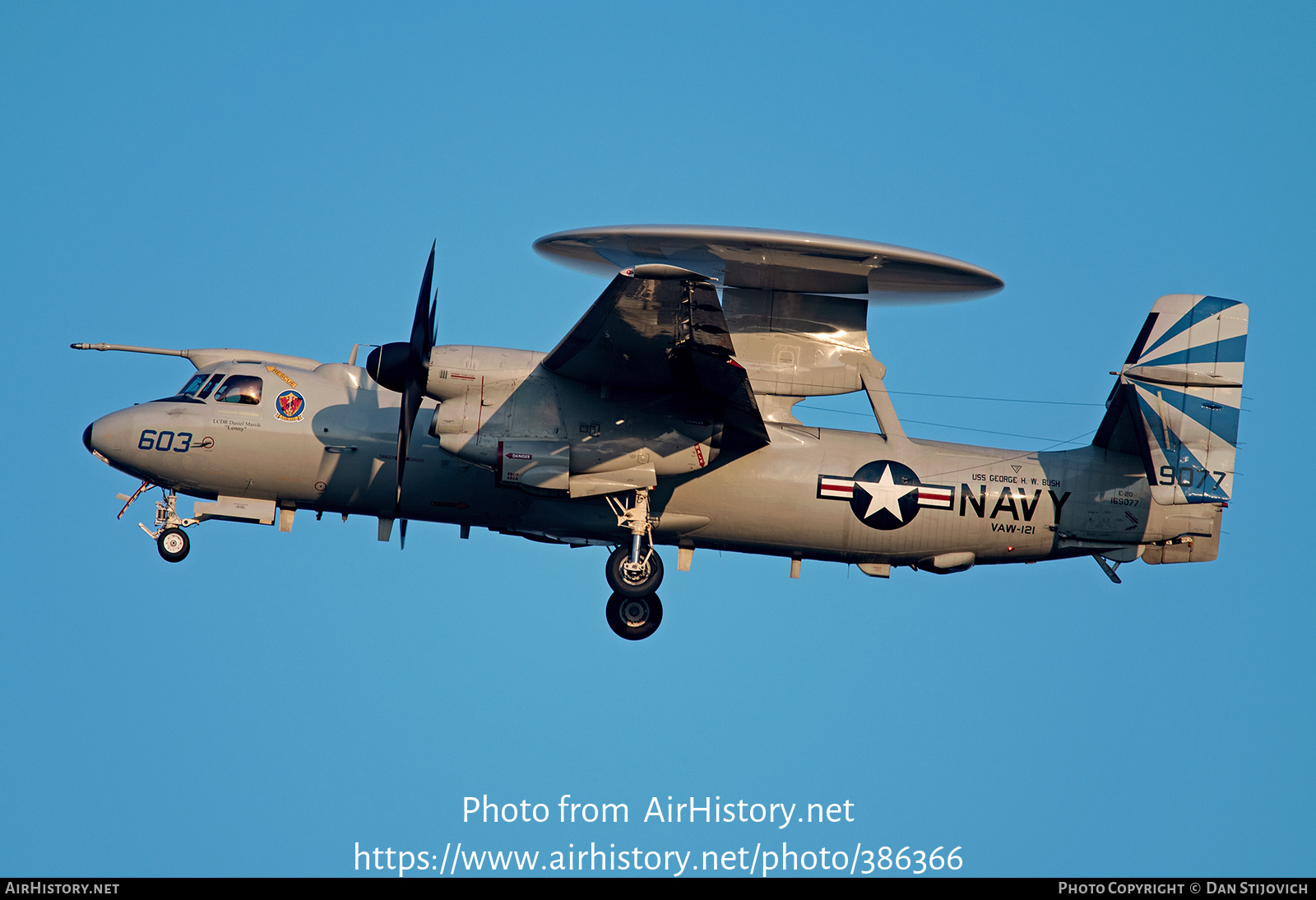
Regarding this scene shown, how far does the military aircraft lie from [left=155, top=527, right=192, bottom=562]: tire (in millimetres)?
26

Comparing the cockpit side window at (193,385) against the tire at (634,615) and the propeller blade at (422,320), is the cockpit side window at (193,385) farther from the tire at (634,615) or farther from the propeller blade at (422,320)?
the tire at (634,615)

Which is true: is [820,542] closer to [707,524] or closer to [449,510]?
[707,524]

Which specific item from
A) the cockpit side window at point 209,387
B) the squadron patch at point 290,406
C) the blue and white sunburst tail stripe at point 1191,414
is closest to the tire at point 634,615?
the squadron patch at point 290,406

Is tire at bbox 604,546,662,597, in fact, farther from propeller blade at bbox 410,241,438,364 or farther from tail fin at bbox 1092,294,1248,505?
tail fin at bbox 1092,294,1248,505

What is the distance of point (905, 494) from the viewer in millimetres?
21641

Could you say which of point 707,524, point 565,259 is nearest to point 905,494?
point 707,524

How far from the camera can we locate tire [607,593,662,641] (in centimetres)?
2242

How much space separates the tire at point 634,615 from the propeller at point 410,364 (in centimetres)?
442

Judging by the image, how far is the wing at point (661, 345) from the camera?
17.8 meters

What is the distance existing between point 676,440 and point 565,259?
4000mm

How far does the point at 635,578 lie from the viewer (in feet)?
70.6

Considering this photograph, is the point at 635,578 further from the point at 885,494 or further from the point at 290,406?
the point at 290,406

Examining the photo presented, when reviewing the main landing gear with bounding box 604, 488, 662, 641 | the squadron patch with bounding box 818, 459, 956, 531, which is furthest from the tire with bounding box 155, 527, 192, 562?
the squadron patch with bounding box 818, 459, 956, 531

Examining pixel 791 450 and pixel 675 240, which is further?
pixel 791 450
